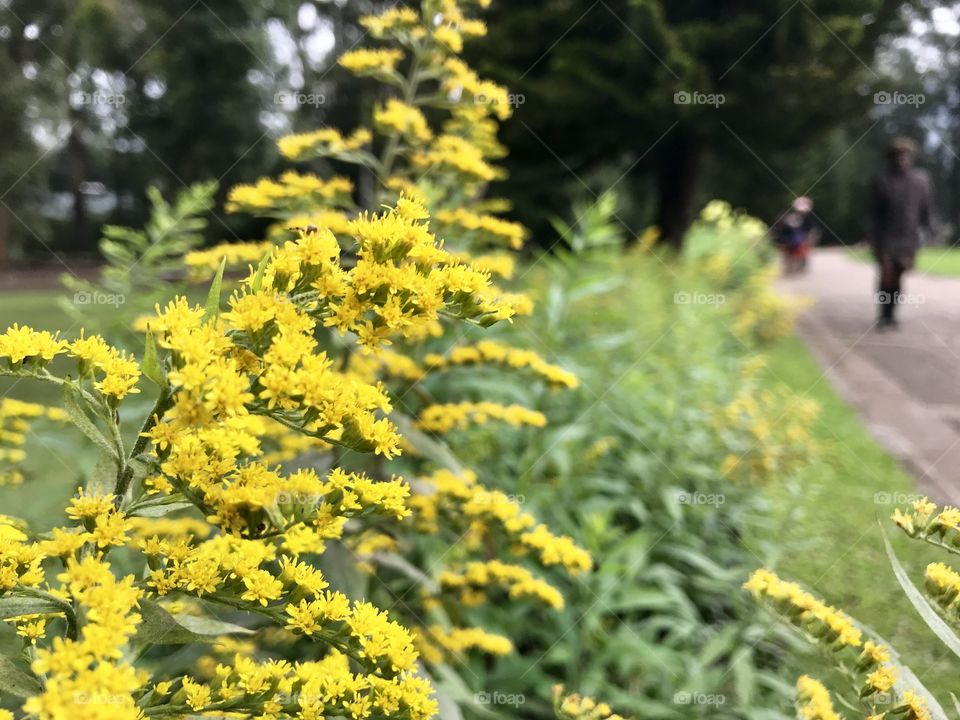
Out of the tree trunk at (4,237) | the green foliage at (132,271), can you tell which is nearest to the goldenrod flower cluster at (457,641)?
the green foliage at (132,271)

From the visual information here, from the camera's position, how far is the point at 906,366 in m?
5.73

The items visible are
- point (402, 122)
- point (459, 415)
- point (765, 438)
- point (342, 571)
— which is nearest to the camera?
point (342, 571)

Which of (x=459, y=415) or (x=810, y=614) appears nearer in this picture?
(x=810, y=614)

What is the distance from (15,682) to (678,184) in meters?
10.9

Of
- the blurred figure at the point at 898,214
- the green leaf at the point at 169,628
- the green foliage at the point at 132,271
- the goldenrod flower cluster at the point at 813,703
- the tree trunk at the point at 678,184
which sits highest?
the tree trunk at the point at 678,184

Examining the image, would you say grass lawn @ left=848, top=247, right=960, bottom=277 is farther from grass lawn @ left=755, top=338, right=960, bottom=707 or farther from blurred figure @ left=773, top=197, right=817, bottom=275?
grass lawn @ left=755, top=338, right=960, bottom=707

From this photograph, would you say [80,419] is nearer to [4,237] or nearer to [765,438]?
[765,438]

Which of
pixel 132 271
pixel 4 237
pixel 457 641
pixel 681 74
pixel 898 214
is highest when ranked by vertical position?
pixel 681 74

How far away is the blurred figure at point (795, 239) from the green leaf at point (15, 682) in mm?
10859

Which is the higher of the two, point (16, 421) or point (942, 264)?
point (942, 264)

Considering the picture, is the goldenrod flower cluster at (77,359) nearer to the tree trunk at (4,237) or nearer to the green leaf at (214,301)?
the green leaf at (214,301)

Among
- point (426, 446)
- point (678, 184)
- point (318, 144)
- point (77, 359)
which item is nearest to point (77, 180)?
point (678, 184)

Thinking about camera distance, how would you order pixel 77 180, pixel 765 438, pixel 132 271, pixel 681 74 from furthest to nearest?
pixel 77 180 → pixel 681 74 → pixel 765 438 → pixel 132 271

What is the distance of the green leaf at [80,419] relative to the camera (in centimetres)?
71
